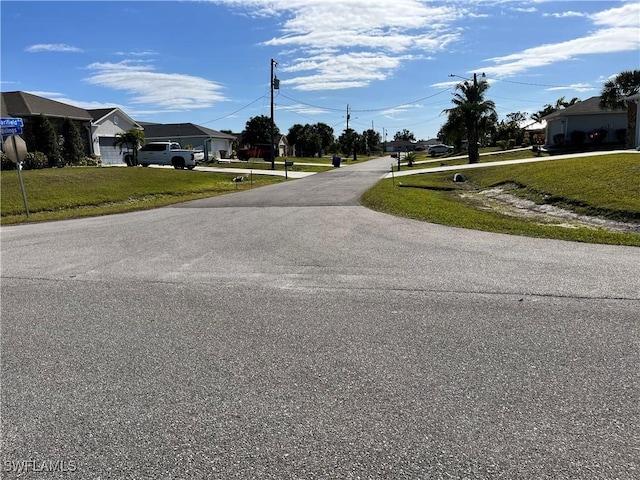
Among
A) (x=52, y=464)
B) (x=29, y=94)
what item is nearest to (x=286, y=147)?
(x=29, y=94)

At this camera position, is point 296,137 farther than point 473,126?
Yes

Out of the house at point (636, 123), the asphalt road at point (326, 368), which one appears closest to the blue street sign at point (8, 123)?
the asphalt road at point (326, 368)

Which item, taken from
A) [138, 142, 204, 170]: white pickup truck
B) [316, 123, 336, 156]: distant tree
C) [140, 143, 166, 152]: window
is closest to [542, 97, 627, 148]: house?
[138, 142, 204, 170]: white pickup truck

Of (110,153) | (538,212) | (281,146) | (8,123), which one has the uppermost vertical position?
(281,146)

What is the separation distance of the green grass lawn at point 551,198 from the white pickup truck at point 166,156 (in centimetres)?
2180

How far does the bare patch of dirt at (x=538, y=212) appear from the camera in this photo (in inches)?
469

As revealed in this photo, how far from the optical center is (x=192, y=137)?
5800 cm

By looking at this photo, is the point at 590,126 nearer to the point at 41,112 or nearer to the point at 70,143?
the point at 70,143

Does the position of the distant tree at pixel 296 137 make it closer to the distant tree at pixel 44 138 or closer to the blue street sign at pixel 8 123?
the distant tree at pixel 44 138

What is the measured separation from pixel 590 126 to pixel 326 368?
45413 millimetres

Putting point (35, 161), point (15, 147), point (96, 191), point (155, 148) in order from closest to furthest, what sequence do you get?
point (15, 147) → point (96, 191) → point (35, 161) → point (155, 148)

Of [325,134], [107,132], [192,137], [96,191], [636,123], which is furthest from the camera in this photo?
[325,134]

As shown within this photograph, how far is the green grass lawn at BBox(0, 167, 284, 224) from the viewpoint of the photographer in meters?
18.6

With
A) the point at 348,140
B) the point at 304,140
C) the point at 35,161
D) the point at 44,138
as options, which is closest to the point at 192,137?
the point at 44,138
